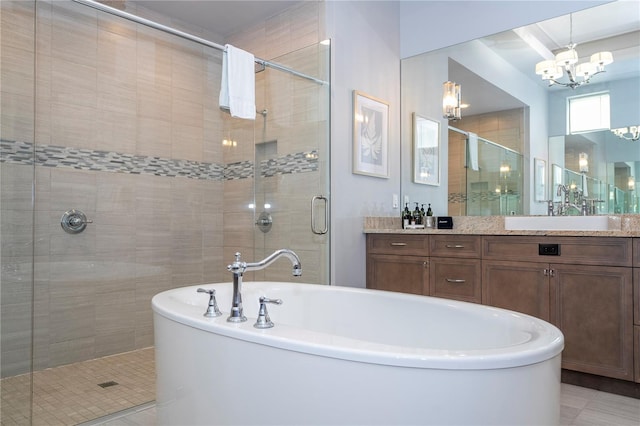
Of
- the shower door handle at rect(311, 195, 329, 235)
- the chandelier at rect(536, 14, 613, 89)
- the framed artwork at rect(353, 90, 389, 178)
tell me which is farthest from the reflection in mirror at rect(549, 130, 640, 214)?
the shower door handle at rect(311, 195, 329, 235)

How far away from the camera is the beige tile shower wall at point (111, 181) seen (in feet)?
8.45

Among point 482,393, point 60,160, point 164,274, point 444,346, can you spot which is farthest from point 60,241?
point 482,393

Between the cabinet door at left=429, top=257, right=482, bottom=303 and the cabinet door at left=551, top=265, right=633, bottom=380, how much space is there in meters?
0.47

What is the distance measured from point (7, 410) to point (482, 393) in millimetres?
1963

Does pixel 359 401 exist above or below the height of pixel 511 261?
below

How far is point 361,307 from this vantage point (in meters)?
2.21

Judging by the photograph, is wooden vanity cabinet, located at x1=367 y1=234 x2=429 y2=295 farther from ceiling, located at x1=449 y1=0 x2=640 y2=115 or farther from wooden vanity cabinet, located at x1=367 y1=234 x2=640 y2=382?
ceiling, located at x1=449 y1=0 x2=640 y2=115

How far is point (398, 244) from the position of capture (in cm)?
327

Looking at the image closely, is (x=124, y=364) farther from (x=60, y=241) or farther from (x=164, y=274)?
(x=60, y=241)

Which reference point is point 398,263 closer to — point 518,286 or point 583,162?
point 518,286

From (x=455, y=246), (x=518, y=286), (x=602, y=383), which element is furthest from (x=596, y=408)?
(x=455, y=246)

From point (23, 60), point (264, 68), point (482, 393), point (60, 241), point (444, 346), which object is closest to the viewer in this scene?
point (482, 393)

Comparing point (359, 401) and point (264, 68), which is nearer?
point (359, 401)

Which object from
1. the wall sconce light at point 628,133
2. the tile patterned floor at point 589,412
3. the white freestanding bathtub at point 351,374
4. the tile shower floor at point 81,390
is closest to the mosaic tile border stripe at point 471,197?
the wall sconce light at point 628,133
